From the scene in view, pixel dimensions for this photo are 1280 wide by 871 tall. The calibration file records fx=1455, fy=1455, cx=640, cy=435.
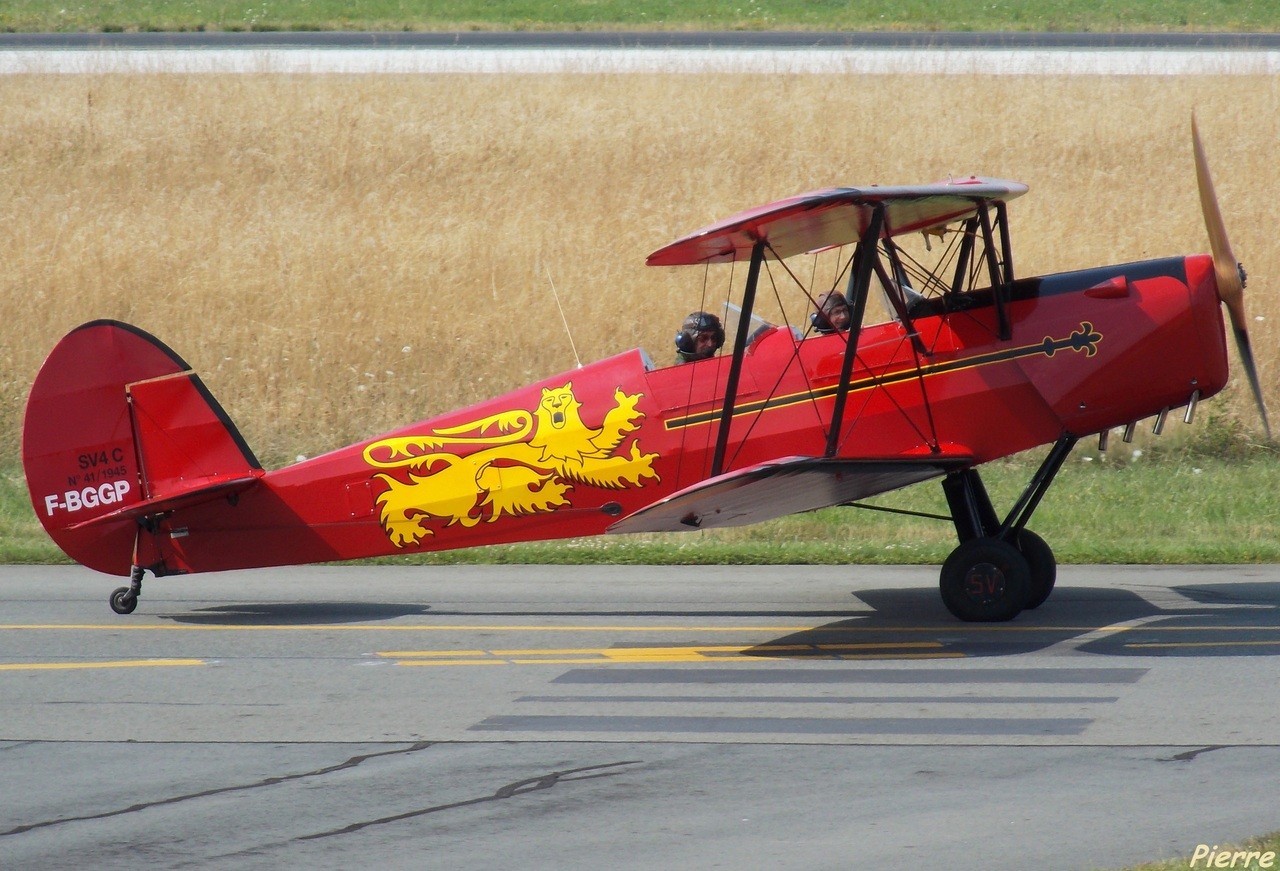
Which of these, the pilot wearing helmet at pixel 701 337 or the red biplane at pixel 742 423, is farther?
the pilot wearing helmet at pixel 701 337

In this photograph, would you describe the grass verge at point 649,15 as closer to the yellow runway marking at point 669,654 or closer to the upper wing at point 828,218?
the upper wing at point 828,218

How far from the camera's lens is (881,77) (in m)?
25.6

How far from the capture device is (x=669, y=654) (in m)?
8.84

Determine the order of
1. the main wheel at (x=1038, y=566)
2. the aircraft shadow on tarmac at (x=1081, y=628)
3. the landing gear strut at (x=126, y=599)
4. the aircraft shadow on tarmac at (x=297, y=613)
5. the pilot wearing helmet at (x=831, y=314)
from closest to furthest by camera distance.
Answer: the aircraft shadow on tarmac at (x=1081, y=628), the pilot wearing helmet at (x=831, y=314), the main wheel at (x=1038, y=566), the landing gear strut at (x=126, y=599), the aircraft shadow on tarmac at (x=297, y=613)

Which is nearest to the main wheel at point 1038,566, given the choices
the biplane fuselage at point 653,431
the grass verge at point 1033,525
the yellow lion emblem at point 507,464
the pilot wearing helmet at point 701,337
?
the biplane fuselage at point 653,431

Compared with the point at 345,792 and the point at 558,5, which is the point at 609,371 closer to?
the point at 345,792

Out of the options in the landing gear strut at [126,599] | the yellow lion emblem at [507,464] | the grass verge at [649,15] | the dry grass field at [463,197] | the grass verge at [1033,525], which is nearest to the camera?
the yellow lion emblem at [507,464]

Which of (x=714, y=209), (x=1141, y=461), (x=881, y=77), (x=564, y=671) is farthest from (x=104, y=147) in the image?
(x=564, y=671)

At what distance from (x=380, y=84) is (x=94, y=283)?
757 centimetres

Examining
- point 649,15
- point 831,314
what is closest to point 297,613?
point 831,314

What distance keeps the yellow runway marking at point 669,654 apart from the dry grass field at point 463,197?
9.06 meters

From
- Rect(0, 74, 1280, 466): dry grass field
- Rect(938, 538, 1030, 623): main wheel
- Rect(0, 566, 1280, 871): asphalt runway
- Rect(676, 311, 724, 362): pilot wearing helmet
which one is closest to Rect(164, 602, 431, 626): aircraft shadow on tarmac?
Rect(0, 566, 1280, 871): asphalt runway

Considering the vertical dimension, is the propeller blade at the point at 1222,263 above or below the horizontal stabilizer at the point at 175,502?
above

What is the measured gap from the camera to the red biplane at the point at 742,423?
8.98 meters
